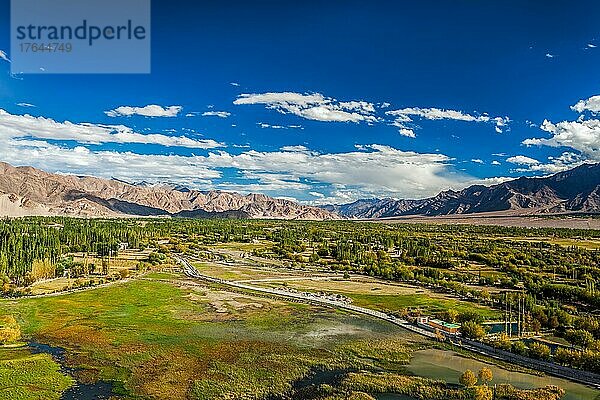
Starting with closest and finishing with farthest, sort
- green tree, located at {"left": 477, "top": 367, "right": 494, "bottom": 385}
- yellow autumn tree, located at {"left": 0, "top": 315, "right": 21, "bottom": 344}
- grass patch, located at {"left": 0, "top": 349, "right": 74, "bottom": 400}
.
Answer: grass patch, located at {"left": 0, "top": 349, "right": 74, "bottom": 400}
green tree, located at {"left": 477, "top": 367, "right": 494, "bottom": 385}
yellow autumn tree, located at {"left": 0, "top": 315, "right": 21, "bottom": 344}

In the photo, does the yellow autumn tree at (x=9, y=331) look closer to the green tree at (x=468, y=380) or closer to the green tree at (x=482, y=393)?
the green tree at (x=468, y=380)

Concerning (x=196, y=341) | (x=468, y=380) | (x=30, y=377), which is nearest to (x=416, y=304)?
(x=468, y=380)

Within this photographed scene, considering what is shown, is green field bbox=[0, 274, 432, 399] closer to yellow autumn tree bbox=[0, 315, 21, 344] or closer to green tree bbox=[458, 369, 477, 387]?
yellow autumn tree bbox=[0, 315, 21, 344]

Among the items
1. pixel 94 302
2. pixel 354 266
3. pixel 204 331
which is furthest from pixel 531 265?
pixel 94 302

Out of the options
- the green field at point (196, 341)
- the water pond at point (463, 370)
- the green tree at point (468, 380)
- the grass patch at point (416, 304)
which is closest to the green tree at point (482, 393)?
the green tree at point (468, 380)

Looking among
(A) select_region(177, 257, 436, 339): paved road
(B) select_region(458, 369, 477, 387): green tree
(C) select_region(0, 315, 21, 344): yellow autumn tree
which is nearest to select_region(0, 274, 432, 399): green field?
(C) select_region(0, 315, 21, 344): yellow autumn tree

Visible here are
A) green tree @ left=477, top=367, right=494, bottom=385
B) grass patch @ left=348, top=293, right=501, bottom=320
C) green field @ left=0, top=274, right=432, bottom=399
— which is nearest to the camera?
green tree @ left=477, top=367, right=494, bottom=385

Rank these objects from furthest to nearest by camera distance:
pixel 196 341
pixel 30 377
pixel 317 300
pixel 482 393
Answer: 1. pixel 317 300
2. pixel 196 341
3. pixel 30 377
4. pixel 482 393

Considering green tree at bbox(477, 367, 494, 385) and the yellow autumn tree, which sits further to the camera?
the yellow autumn tree

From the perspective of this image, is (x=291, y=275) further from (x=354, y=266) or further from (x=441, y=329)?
(x=441, y=329)

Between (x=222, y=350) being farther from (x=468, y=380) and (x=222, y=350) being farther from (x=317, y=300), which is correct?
(x=317, y=300)

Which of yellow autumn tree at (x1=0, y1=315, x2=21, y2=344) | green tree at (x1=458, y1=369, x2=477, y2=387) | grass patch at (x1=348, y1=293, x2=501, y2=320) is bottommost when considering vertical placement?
green tree at (x1=458, y1=369, x2=477, y2=387)
